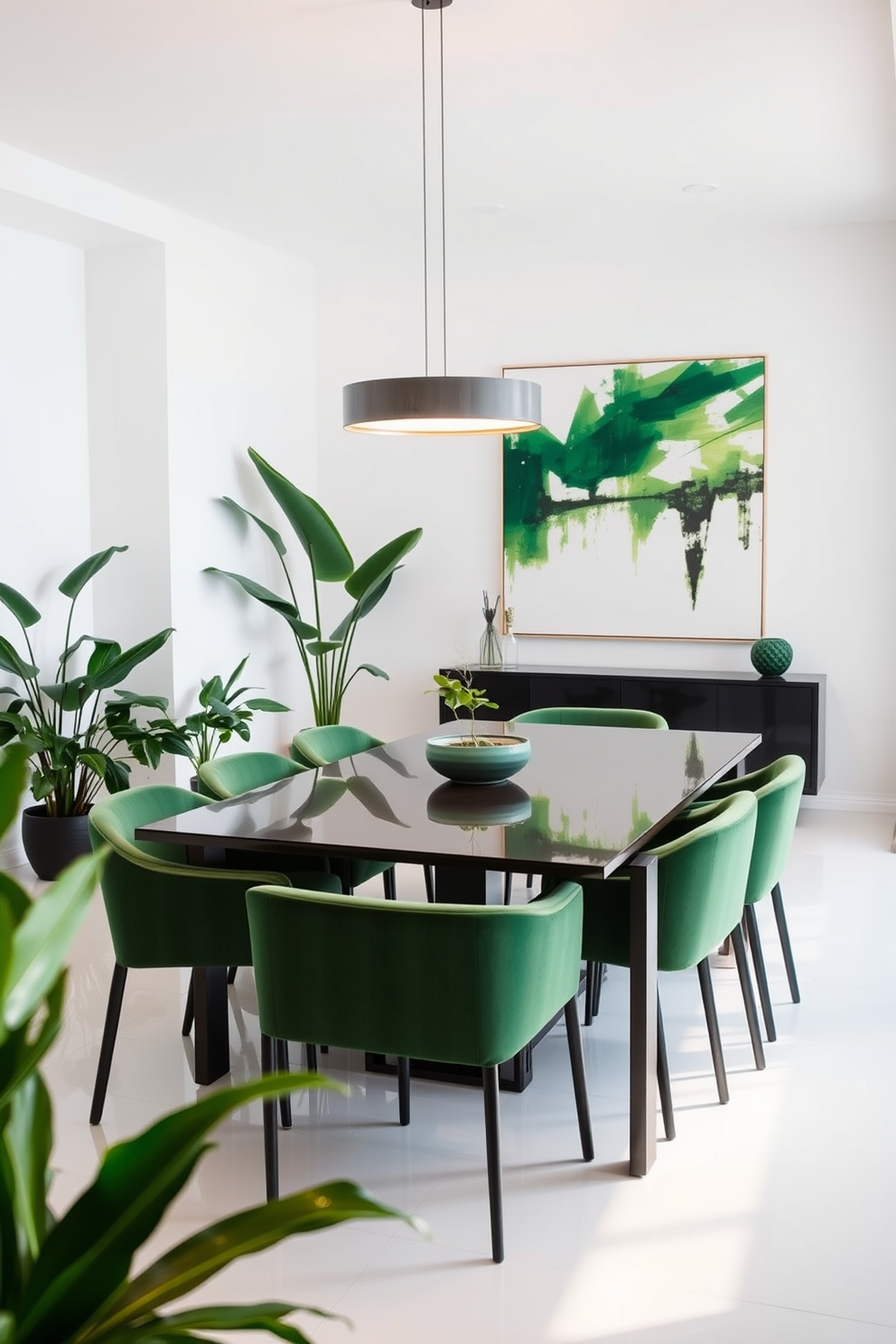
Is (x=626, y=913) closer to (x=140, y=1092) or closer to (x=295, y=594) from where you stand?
(x=140, y=1092)

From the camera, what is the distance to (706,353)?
637cm

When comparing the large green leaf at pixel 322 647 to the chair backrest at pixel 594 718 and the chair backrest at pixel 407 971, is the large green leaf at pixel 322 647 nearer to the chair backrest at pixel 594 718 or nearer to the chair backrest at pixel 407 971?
the chair backrest at pixel 594 718

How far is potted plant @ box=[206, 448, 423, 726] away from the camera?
246 inches

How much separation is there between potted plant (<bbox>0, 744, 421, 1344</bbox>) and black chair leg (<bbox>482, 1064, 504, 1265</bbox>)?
1506 mm

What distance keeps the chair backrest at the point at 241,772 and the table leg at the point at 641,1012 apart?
4.03 ft

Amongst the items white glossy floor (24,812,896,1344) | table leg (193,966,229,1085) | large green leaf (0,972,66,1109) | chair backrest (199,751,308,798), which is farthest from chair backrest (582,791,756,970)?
large green leaf (0,972,66,1109)

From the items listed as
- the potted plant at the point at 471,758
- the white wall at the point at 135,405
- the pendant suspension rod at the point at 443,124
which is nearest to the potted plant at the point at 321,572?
the white wall at the point at 135,405

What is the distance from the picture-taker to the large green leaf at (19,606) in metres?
5.02

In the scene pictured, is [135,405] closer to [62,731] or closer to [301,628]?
[301,628]

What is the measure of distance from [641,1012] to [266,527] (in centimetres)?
419

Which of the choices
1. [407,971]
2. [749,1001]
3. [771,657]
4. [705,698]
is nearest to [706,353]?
[771,657]

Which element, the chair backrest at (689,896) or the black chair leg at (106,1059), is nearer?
the chair backrest at (689,896)

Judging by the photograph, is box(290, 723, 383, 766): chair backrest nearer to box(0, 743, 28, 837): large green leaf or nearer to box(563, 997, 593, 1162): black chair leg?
box(563, 997, 593, 1162): black chair leg

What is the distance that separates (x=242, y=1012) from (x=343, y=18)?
9.70 feet
